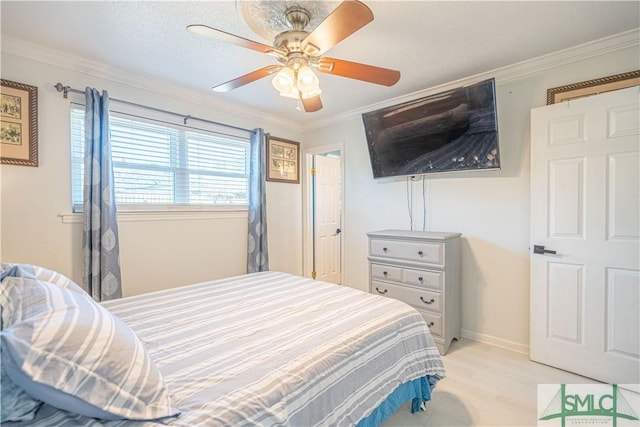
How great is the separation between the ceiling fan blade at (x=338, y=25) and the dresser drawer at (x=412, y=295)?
212 centimetres

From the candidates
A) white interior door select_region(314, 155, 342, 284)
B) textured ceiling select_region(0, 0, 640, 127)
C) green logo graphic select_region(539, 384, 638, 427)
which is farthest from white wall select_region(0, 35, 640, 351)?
white interior door select_region(314, 155, 342, 284)

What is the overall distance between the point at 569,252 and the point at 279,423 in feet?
7.77

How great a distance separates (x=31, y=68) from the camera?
7.11ft

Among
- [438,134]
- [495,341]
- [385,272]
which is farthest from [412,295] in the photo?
[438,134]

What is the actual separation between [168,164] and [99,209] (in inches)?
30.7

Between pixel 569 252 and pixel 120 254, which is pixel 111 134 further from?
pixel 569 252

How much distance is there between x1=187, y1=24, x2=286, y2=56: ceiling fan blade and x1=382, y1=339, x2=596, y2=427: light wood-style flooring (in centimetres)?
221

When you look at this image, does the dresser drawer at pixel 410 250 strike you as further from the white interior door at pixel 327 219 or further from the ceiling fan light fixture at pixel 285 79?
the ceiling fan light fixture at pixel 285 79

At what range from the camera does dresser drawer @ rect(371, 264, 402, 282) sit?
9.16 ft

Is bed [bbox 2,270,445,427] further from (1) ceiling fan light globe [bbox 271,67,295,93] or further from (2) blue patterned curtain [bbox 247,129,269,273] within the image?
(2) blue patterned curtain [bbox 247,129,269,273]

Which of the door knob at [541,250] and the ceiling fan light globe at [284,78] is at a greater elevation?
the ceiling fan light globe at [284,78]

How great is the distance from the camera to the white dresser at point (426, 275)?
8.27ft

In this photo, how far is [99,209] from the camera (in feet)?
7.72

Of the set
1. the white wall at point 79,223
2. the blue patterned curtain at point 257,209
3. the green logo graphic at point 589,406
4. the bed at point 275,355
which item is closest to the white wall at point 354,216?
the white wall at point 79,223
